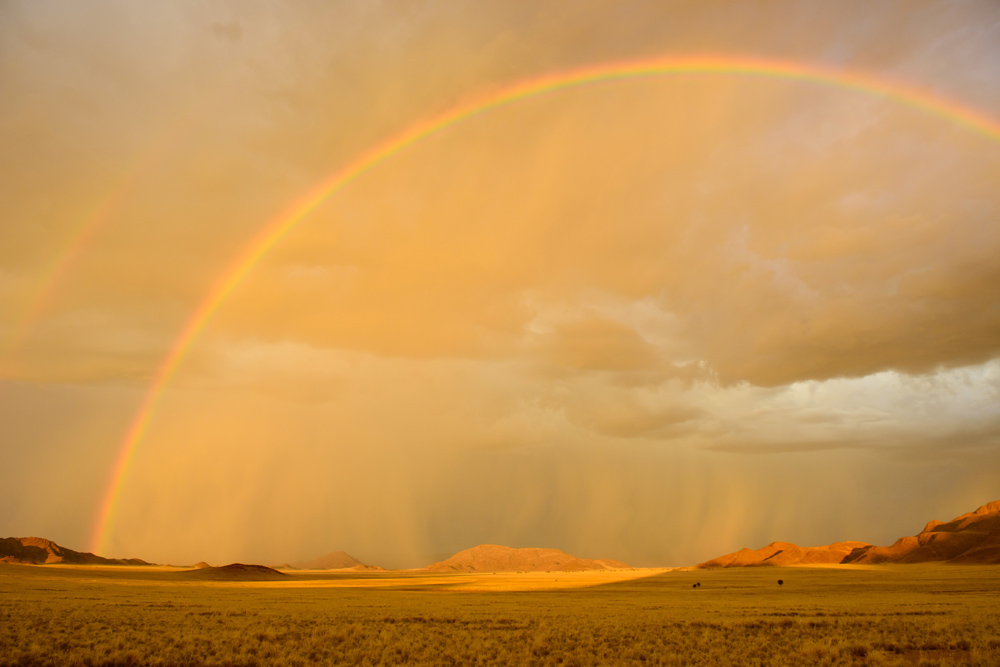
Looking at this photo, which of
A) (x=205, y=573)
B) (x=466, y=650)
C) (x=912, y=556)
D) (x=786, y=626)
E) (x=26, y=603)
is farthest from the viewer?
(x=912, y=556)

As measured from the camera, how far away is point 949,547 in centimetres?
16475

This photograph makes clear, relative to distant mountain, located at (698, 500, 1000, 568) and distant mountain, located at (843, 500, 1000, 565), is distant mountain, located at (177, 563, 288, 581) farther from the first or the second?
distant mountain, located at (843, 500, 1000, 565)

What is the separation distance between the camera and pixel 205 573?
128 metres

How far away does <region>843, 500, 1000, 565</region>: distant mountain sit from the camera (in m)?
151

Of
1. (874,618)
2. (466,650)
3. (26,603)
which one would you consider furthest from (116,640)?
(874,618)

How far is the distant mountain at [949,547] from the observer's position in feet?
495

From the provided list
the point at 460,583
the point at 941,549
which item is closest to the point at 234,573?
the point at 460,583

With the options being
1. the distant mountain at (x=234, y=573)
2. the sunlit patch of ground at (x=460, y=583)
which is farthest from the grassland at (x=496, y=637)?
the distant mountain at (x=234, y=573)

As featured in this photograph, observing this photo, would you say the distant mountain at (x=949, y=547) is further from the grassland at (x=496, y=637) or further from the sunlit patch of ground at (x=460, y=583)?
the grassland at (x=496, y=637)

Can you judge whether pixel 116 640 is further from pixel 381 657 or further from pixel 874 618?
pixel 874 618

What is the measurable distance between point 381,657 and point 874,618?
2503cm

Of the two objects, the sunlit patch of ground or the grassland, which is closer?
the grassland

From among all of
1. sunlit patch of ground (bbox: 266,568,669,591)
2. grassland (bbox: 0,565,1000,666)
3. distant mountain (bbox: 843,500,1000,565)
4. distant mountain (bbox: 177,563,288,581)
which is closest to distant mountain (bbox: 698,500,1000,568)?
distant mountain (bbox: 843,500,1000,565)

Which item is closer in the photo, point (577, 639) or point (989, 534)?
point (577, 639)
